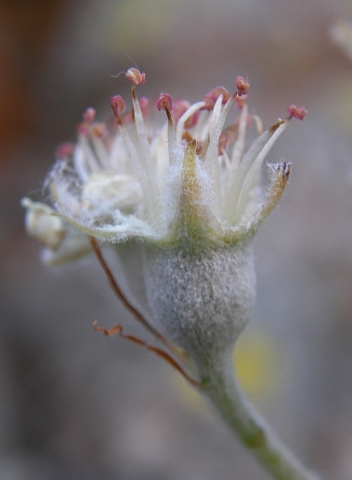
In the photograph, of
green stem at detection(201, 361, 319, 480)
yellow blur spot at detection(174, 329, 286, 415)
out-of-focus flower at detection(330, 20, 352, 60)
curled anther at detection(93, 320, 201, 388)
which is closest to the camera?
curled anther at detection(93, 320, 201, 388)

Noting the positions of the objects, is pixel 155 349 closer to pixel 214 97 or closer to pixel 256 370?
pixel 214 97

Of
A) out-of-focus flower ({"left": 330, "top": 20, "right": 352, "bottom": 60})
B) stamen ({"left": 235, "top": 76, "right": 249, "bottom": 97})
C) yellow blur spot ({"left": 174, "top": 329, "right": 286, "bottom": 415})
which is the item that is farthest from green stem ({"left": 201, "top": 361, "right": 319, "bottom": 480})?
yellow blur spot ({"left": 174, "top": 329, "right": 286, "bottom": 415})

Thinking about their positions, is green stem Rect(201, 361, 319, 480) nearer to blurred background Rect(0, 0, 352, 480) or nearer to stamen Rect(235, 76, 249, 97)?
stamen Rect(235, 76, 249, 97)

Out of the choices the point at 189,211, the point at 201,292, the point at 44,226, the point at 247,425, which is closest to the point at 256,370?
the point at 247,425

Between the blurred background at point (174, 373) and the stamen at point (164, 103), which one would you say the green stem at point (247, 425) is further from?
the blurred background at point (174, 373)

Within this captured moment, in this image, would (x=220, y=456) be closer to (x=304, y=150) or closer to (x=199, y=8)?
(x=304, y=150)
